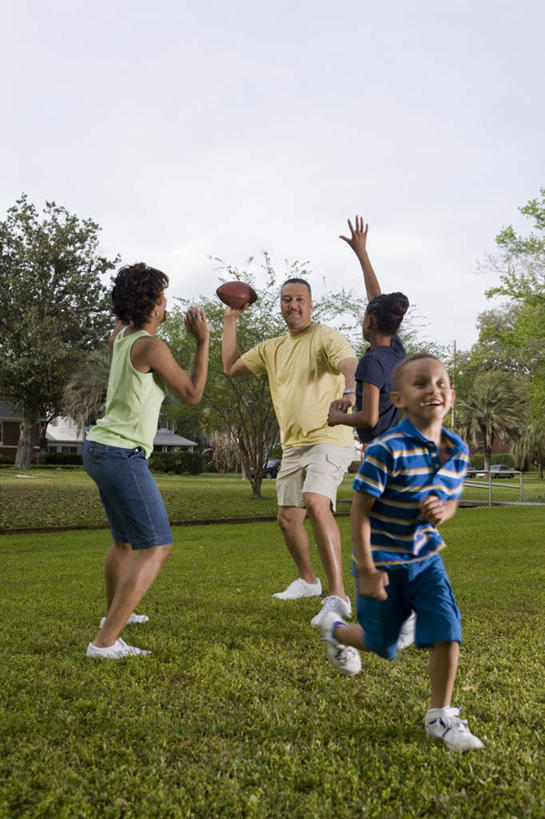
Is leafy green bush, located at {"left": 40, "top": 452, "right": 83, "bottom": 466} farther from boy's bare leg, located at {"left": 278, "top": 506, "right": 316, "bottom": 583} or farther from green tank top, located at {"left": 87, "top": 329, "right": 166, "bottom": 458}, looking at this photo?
green tank top, located at {"left": 87, "top": 329, "right": 166, "bottom": 458}

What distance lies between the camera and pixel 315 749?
2.74 metres

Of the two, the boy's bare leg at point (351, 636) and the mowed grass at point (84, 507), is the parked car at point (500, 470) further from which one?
the boy's bare leg at point (351, 636)

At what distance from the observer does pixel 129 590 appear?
12.7 feet

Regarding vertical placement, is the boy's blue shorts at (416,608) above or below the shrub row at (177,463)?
above

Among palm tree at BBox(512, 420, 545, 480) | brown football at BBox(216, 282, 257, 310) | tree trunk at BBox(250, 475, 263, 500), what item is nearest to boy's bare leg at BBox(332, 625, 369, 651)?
brown football at BBox(216, 282, 257, 310)

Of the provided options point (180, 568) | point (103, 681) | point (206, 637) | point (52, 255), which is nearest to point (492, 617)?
point (206, 637)

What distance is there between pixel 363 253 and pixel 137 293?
1.74 meters

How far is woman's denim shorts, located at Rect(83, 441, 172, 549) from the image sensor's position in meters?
3.90

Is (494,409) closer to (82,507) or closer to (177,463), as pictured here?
(177,463)

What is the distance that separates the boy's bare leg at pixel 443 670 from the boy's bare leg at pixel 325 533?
2.15 m

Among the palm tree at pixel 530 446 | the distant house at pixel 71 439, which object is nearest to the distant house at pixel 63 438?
the distant house at pixel 71 439

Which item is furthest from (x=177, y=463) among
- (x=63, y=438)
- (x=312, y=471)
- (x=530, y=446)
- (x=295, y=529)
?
(x=312, y=471)

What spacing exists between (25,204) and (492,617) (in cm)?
4320

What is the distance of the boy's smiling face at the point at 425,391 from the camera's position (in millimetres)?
2844
